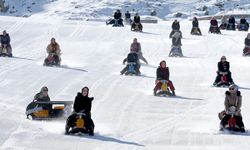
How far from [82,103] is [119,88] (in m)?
9.74

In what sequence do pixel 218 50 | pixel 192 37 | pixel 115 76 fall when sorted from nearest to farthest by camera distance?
pixel 115 76 → pixel 218 50 → pixel 192 37

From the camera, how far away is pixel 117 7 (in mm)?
84812

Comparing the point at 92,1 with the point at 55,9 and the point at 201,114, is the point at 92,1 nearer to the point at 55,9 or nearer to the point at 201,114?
the point at 55,9

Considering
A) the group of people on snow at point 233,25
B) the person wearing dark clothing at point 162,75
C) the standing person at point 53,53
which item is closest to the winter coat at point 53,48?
the standing person at point 53,53

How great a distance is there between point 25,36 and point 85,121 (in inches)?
1276

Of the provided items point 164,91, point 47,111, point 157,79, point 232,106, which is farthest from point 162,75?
point 232,106

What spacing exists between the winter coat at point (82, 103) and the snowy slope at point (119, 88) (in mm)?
696

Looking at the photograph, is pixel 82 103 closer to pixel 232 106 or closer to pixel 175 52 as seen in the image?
pixel 232 106

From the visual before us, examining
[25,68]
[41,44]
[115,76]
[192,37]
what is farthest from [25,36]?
[115,76]

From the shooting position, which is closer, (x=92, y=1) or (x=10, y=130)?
(x=10, y=130)

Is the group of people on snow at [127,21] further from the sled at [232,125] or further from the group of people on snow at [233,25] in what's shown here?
the sled at [232,125]

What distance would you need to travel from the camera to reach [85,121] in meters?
17.1

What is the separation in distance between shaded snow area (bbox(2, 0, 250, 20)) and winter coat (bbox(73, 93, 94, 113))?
6306 centimetres

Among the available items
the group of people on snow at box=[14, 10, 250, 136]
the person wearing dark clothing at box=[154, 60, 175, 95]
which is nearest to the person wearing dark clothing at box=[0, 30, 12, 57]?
the group of people on snow at box=[14, 10, 250, 136]
